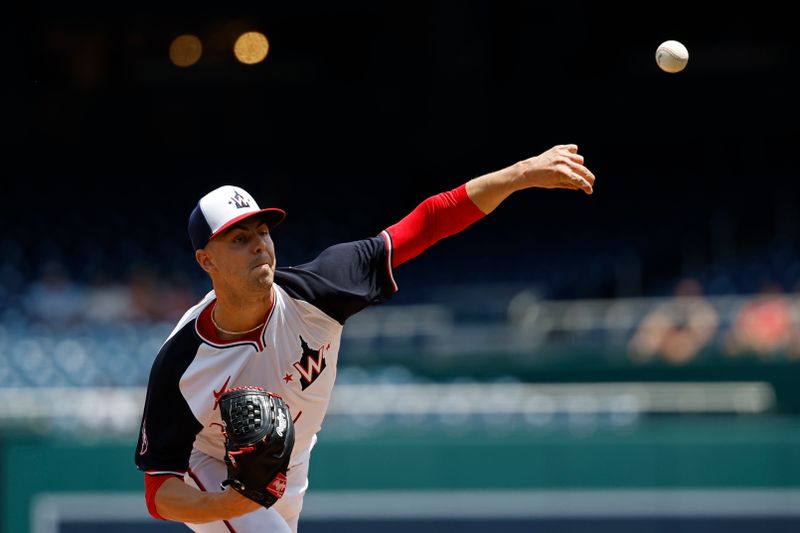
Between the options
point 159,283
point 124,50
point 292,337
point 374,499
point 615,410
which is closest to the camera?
point 292,337

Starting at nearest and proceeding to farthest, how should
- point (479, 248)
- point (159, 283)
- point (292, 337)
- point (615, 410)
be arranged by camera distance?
1. point (292, 337)
2. point (615, 410)
3. point (159, 283)
4. point (479, 248)

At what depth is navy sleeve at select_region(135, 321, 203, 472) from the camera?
4258mm

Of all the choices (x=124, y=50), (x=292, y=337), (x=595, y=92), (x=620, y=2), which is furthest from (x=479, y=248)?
(x=292, y=337)

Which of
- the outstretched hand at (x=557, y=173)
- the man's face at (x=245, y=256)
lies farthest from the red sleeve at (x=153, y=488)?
the outstretched hand at (x=557, y=173)

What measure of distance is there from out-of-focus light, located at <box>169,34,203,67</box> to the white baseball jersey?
12590mm

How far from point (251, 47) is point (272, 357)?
41.9 feet

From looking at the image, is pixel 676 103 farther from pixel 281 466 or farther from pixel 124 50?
pixel 281 466

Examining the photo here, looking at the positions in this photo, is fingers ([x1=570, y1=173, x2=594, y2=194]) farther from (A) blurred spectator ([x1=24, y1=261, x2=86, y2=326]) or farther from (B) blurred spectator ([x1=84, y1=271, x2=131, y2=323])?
(A) blurred spectator ([x1=24, y1=261, x2=86, y2=326])

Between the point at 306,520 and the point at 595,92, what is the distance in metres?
9.10

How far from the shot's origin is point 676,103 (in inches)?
609

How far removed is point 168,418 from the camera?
4.28m

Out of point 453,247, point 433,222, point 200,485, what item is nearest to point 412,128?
point 453,247

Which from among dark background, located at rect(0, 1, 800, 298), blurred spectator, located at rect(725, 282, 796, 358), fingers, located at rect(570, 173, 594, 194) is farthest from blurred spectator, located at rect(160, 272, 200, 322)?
fingers, located at rect(570, 173, 594, 194)

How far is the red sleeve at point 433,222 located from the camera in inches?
179
